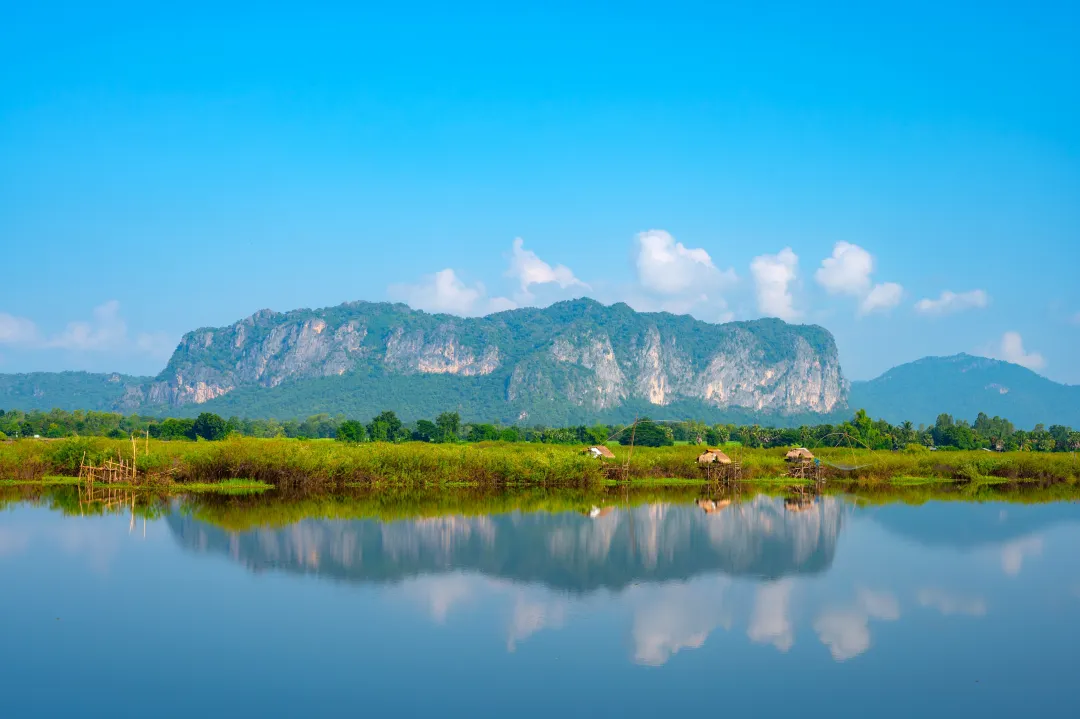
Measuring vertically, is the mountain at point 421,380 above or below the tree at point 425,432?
above

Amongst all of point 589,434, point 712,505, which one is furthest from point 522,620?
point 589,434

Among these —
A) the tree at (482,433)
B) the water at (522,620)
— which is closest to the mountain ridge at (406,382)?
the tree at (482,433)

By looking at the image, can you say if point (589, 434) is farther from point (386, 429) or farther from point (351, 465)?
point (351, 465)

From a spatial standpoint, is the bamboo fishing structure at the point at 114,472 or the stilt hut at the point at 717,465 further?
the stilt hut at the point at 717,465

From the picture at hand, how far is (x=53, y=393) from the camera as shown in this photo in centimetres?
18850

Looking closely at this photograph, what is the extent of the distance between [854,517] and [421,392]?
15772 cm

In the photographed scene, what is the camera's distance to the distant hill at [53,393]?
182 metres

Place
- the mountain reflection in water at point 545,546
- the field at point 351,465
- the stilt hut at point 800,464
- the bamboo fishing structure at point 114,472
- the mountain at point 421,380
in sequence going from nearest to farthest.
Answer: the mountain reflection in water at point 545,546 → the bamboo fishing structure at point 114,472 → the field at point 351,465 → the stilt hut at point 800,464 → the mountain at point 421,380

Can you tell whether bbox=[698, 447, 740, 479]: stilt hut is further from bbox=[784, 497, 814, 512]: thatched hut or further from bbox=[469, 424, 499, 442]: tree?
bbox=[469, 424, 499, 442]: tree

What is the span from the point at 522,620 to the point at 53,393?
668 ft

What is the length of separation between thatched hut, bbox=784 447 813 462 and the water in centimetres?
1866

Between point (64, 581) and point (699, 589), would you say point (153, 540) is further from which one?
point (699, 589)

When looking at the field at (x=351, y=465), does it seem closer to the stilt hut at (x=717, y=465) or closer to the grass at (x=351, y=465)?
the grass at (x=351, y=465)

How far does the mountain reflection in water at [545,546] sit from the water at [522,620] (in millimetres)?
95
